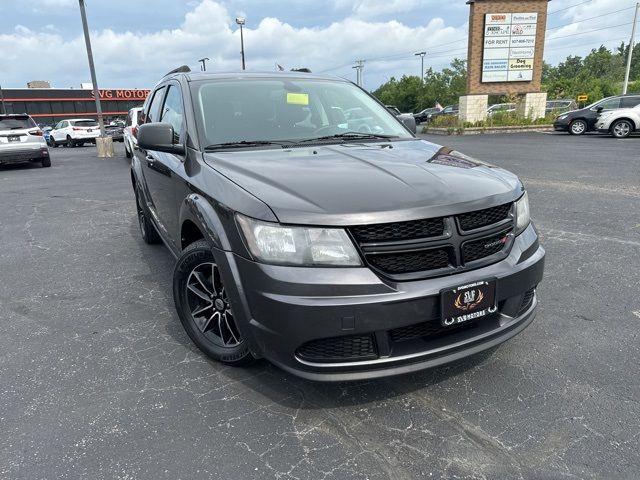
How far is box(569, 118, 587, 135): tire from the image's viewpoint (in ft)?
63.2

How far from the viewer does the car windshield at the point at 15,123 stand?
13570mm

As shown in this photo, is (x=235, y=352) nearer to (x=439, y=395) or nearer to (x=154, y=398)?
(x=154, y=398)

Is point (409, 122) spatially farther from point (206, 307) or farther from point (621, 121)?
point (621, 121)

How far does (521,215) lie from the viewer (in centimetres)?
266

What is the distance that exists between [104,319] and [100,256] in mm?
1825

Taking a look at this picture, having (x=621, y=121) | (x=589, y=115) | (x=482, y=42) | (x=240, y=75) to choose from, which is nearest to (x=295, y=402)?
(x=240, y=75)

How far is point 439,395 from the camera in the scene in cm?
255

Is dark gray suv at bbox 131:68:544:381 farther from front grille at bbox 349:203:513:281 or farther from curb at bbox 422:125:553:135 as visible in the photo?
curb at bbox 422:125:553:135

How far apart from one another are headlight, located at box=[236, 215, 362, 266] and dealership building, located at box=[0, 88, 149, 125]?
1880 inches

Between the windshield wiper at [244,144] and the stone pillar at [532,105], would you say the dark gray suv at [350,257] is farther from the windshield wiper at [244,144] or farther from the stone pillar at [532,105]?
the stone pillar at [532,105]

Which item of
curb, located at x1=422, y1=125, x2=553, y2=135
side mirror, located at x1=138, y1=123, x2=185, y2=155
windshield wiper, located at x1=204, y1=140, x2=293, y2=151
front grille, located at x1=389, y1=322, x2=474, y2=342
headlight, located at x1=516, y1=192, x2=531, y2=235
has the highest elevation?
side mirror, located at x1=138, y1=123, x2=185, y2=155

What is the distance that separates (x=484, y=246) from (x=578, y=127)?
20170 millimetres

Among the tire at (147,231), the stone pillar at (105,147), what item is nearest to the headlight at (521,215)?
the tire at (147,231)

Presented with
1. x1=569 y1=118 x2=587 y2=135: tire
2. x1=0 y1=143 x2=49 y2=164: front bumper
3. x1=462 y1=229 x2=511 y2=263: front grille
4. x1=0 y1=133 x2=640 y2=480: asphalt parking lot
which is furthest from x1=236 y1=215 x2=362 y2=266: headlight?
x1=569 y1=118 x2=587 y2=135: tire
